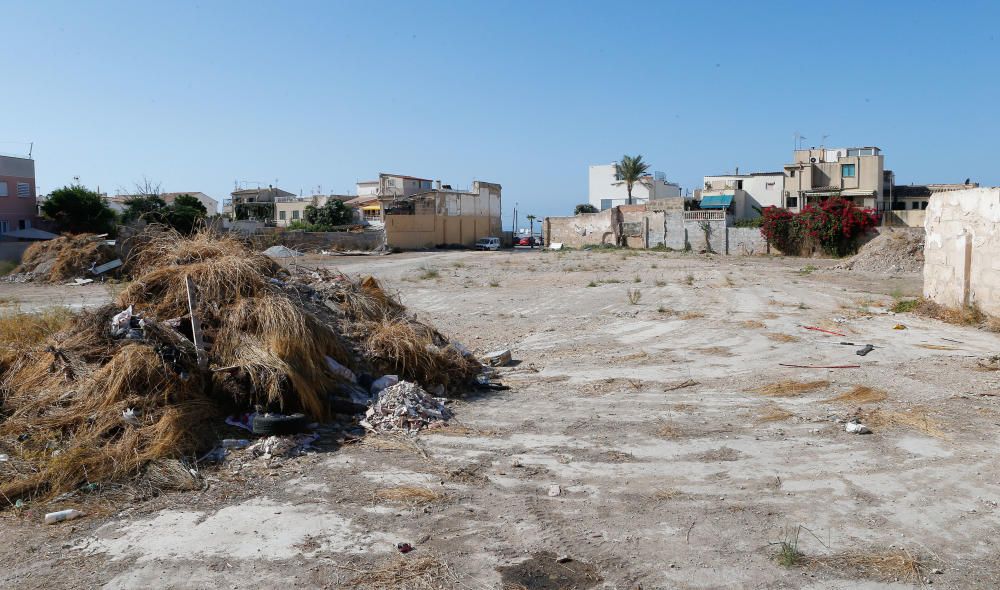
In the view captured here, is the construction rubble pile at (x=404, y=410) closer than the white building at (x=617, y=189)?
Yes

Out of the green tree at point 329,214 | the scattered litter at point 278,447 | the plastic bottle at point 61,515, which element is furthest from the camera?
the green tree at point 329,214

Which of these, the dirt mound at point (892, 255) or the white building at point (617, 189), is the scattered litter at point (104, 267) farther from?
the white building at point (617, 189)

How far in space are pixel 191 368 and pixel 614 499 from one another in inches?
175

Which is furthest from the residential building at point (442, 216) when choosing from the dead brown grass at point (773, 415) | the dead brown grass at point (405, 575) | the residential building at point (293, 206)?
the dead brown grass at point (405, 575)

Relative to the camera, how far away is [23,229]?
1652 inches

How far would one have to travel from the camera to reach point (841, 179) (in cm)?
5462

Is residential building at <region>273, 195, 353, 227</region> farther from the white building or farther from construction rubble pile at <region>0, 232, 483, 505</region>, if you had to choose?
construction rubble pile at <region>0, 232, 483, 505</region>

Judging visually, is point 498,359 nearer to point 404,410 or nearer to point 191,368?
point 404,410

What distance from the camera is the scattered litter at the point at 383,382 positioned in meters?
8.28

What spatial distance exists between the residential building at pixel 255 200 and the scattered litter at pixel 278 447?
217 ft

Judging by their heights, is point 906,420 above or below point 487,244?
below

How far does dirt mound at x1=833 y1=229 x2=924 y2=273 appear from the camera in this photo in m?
29.3

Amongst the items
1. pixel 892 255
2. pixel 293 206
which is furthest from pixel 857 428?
pixel 293 206

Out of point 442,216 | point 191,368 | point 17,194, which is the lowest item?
point 191,368
